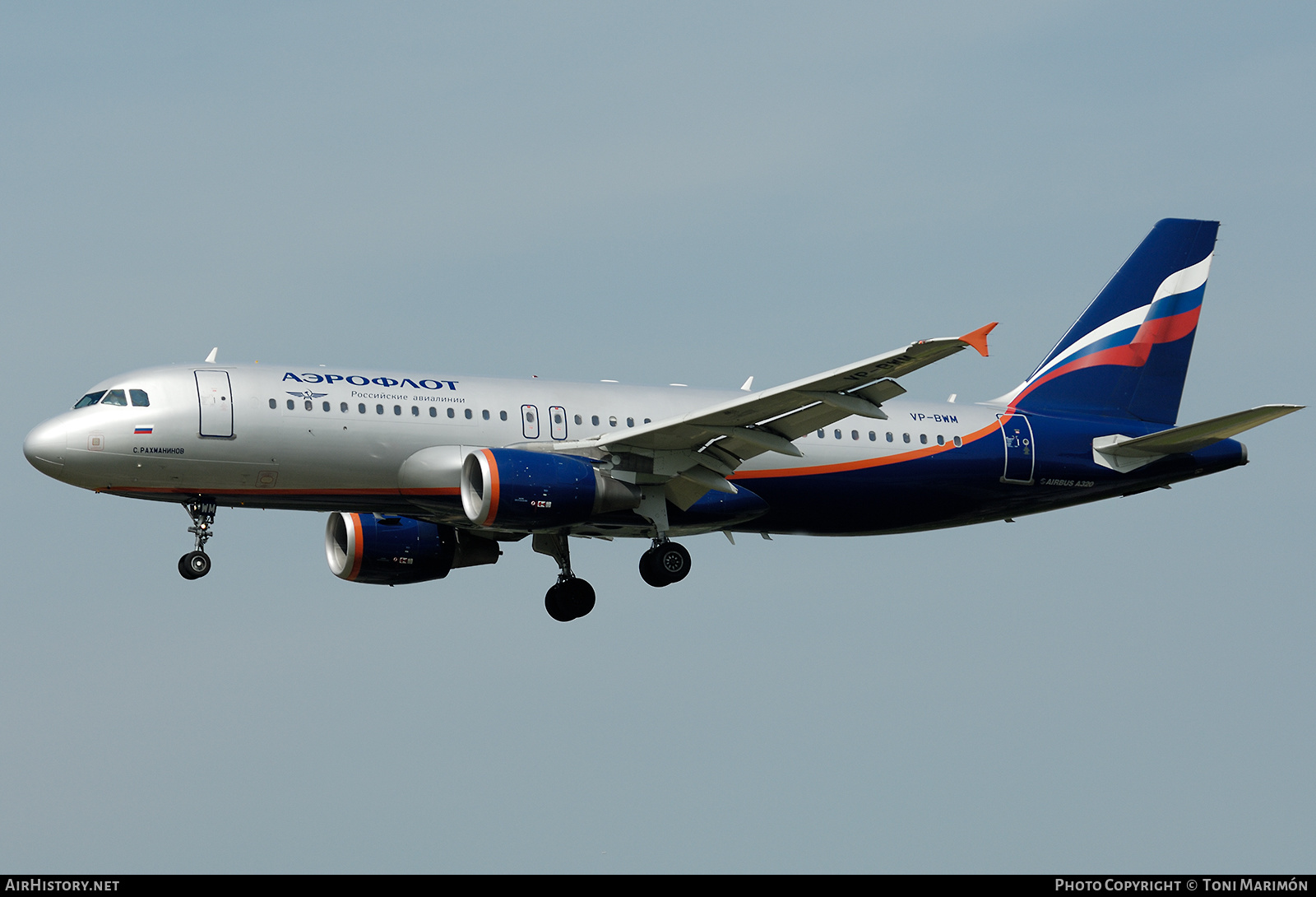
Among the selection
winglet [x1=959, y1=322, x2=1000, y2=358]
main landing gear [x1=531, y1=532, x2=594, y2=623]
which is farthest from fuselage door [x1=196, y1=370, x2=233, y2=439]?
winglet [x1=959, y1=322, x2=1000, y2=358]

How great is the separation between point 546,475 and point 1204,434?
14.9 meters

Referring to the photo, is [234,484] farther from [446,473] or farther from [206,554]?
[446,473]

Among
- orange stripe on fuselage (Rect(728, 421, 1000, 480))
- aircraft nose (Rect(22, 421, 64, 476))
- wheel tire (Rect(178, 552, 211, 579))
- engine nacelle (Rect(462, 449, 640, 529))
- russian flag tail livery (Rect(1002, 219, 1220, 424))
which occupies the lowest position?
wheel tire (Rect(178, 552, 211, 579))

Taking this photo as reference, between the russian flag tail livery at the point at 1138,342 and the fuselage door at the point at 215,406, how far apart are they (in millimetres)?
18288

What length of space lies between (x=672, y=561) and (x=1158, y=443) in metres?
11.6

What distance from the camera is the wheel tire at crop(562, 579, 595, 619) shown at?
132ft

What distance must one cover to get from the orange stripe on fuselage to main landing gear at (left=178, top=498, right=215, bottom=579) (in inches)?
428

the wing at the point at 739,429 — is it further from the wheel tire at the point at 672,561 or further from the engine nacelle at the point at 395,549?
the engine nacelle at the point at 395,549

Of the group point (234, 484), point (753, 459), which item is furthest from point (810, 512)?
point (234, 484)

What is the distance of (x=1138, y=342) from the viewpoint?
140 feet

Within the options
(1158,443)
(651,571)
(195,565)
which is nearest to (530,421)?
(651,571)

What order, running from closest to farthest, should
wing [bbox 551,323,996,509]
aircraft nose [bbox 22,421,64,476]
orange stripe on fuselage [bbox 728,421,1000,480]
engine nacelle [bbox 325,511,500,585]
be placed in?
wing [bbox 551,323,996,509] < aircraft nose [bbox 22,421,64,476] < orange stripe on fuselage [bbox 728,421,1000,480] < engine nacelle [bbox 325,511,500,585]

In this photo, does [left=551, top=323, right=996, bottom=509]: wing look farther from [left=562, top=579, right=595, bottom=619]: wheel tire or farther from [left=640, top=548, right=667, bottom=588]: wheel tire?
[left=562, top=579, right=595, bottom=619]: wheel tire

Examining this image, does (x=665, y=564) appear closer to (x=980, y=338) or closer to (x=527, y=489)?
(x=527, y=489)
